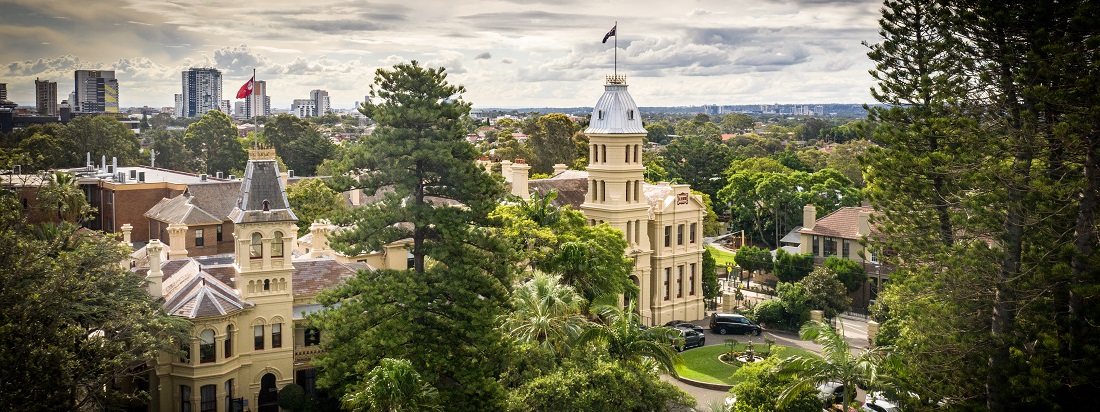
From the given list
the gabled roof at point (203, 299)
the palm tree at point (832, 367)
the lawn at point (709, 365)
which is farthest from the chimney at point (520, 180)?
the palm tree at point (832, 367)

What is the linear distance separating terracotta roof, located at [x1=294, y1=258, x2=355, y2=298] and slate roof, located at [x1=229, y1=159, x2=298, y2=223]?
376 cm

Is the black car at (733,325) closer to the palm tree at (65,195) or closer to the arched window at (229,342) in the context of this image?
the arched window at (229,342)

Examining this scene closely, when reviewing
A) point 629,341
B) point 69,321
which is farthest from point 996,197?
point 69,321

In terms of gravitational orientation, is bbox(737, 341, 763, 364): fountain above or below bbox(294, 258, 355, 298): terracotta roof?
below

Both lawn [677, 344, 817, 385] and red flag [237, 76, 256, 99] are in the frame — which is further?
lawn [677, 344, 817, 385]

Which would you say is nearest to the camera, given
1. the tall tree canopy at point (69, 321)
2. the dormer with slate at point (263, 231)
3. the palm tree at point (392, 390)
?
the tall tree canopy at point (69, 321)

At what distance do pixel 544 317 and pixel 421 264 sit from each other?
478 centimetres

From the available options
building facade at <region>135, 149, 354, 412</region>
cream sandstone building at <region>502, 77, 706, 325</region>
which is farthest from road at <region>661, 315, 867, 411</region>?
building facade at <region>135, 149, 354, 412</region>

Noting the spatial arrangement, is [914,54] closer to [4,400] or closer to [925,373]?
[925,373]

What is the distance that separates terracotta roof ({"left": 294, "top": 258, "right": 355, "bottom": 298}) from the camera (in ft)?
126

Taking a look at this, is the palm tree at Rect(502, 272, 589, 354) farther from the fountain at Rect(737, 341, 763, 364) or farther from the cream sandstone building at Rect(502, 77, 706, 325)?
the cream sandstone building at Rect(502, 77, 706, 325)

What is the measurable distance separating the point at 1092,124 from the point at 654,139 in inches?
7036

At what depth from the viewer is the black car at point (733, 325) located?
52750mm

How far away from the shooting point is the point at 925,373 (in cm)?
2545
